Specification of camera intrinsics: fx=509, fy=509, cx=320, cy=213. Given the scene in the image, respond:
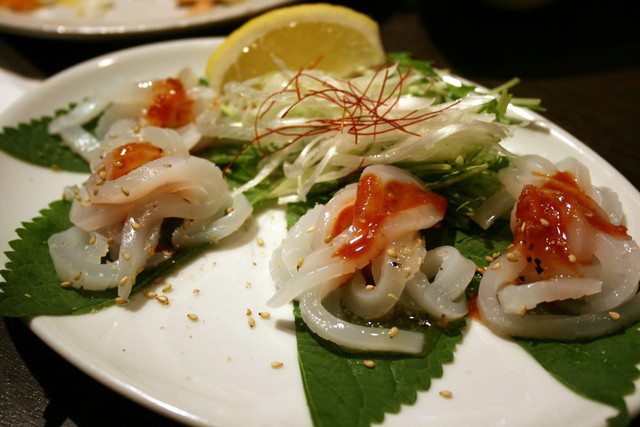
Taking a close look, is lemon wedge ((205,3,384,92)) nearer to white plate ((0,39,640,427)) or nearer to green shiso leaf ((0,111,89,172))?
green shiso leaf ((0,111,89,172))

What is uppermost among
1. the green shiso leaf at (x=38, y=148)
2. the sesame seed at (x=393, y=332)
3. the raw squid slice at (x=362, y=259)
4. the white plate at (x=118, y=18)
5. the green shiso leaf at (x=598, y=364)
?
the white plate at (x=118, y=18)

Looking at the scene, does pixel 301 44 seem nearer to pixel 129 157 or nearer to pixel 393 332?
pixel 129 157

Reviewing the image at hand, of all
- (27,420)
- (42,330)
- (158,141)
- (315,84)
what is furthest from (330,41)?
(27,420)

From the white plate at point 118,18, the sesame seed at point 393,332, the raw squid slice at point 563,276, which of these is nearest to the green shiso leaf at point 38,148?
the white plate at point 118,18

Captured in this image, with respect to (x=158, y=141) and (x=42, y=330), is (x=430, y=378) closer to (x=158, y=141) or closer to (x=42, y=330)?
(x=42, y=330)

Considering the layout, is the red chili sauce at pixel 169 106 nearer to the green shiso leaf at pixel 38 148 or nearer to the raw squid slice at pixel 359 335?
the green shiso leaf at pixel 38 148
